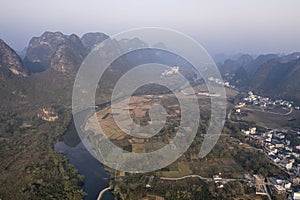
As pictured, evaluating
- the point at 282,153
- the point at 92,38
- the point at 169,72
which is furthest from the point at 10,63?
the point at 282,153

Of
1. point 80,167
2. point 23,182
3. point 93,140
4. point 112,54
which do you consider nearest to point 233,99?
point 112,54

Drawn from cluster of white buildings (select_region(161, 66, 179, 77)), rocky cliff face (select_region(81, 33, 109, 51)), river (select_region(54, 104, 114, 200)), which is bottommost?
cluster of white buildings (select_region(161, 66, 179, 77))

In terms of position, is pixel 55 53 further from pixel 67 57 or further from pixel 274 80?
pixel 274 80

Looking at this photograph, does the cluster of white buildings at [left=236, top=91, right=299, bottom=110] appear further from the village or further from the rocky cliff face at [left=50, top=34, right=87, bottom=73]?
the rocky cliff face at [left=50, top=34, right=87, bottom=73]

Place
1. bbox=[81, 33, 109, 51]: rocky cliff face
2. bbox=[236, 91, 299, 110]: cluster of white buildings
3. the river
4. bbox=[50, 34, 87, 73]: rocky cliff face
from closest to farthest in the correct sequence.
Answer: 1. the river
2. bbox=[236, 91, 299, 110]: cluster of white buildings
3. bbox=[50, 34, 87, 73]: rocky cliff face
4. bbox=[81, 33, 109, 51]: rocky cliff face

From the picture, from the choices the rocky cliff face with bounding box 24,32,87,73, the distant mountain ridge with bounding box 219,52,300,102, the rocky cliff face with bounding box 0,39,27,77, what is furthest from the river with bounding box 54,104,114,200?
Result: the distant mountain ridge with bounding box 219,52,300,102

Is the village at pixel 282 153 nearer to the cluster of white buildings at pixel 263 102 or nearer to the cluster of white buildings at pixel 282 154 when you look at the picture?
the cluster of white buildings at pixel 282 154

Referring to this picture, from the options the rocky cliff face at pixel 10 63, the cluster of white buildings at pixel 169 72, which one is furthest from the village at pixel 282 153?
the rocky cliff face at pixel 10 63

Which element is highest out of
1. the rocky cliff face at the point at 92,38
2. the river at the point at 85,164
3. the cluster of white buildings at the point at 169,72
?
the rocky cliff face at the point at 92,38

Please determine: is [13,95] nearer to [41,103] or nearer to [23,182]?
[41,103]
